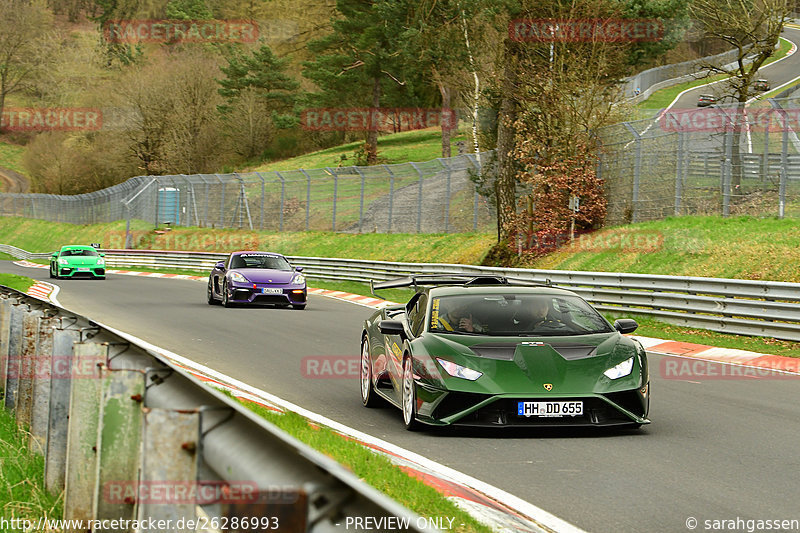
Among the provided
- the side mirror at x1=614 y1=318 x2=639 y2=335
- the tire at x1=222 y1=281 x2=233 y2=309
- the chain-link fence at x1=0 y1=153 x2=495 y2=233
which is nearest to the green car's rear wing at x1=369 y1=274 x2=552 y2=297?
the side mirror at x1=614 y1=318 x2=639 y2=335

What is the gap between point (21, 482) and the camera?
5.75 m

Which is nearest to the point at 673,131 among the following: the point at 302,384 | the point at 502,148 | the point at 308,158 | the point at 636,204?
the point at 636,204

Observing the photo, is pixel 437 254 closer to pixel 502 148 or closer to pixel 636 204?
pixel 502 148

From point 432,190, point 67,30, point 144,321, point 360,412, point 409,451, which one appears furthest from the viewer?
point 67,30

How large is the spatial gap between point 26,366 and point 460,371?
11.1ft

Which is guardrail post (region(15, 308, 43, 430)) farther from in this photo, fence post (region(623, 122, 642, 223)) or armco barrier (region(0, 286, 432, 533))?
fence post (region(623, 122, 642, 223))

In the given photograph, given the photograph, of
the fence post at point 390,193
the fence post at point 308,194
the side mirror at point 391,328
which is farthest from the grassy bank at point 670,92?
the side mirror at point 391,328

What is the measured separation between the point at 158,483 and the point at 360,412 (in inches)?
274

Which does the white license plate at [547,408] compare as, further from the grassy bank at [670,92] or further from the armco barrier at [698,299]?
the grassy bank at [670,92]

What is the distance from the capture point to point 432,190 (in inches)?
1527

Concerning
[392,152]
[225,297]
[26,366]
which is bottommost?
[225,297]

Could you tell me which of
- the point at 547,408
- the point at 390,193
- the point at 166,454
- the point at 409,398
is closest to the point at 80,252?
the point at 390,193

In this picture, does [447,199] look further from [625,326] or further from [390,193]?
[625,326]

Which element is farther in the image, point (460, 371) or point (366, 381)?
point (366, 381)
